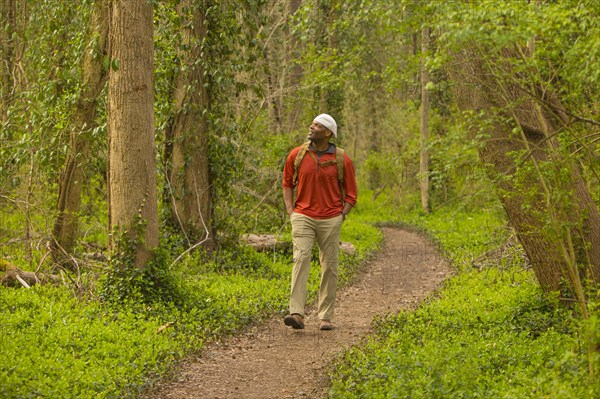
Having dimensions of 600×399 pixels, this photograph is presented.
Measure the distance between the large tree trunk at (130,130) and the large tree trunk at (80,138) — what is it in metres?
1.56

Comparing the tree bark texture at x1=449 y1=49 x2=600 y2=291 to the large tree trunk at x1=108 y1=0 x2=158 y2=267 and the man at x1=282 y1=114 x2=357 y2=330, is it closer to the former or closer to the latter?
the man at x1=282 y1=114 x2=357 y2=330

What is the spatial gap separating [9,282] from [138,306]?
8.49 ft

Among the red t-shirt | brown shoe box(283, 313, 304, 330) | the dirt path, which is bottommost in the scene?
the dirt path

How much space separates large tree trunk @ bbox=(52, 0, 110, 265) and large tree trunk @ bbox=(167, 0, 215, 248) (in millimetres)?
1785

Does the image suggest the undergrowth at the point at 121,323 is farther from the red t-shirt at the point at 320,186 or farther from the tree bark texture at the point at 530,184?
the tree bark texture at the point at 530,184

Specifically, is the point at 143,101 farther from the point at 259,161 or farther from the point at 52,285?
the point at 259,161

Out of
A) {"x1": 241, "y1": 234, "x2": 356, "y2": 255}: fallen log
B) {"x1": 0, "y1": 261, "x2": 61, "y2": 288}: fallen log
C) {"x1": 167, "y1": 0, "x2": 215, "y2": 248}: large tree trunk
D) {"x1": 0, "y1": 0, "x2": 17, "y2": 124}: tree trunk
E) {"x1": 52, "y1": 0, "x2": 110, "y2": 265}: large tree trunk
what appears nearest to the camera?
{"x1": 0, "y1": 261, "x2": 61, "y2": 288}: fallen log

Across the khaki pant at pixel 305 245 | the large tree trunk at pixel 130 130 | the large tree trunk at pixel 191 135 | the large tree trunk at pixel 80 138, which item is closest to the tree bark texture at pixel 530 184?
the khaki pant at pixel 305 245

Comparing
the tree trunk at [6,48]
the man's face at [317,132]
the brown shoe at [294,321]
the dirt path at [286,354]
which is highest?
the tree trunk at [6,48]

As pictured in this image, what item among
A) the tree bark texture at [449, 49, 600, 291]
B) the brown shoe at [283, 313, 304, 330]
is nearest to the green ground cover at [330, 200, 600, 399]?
the tree bark texture at [449, 49, 600, 291]

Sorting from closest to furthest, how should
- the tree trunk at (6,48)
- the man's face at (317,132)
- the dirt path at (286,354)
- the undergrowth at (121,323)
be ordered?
the undergrowth at (121,323) < the dirt path at (286,354) < the man's face at (317,132) < the tree trunk at (6,48)

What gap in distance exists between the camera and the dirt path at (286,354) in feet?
22.1

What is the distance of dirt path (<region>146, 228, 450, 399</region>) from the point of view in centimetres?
674

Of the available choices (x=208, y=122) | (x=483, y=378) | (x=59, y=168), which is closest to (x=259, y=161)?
(x=208, y=122)
